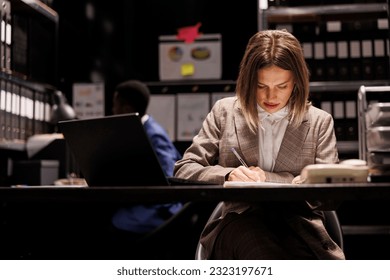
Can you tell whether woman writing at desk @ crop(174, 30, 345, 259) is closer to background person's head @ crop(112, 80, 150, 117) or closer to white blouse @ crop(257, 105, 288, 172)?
white blouse @ crop(257, 105, 288, 172)

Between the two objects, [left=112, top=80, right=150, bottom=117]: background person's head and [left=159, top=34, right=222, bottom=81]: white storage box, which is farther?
[left=159, top=34, right=222, bottom=81]: white storage box

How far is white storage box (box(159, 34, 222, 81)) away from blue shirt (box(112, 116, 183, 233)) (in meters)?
1.10

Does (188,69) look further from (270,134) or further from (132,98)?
(270,134)

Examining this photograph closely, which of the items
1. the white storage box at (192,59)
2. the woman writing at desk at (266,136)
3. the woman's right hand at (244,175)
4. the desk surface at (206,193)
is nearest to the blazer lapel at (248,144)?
the woman writing at desk at (266,136)

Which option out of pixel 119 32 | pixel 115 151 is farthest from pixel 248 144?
pixel 119 32

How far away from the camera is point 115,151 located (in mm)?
1148

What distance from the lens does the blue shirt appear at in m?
2.62

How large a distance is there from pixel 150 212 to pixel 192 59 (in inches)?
55.1

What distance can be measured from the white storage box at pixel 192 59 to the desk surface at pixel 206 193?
2.76 meters

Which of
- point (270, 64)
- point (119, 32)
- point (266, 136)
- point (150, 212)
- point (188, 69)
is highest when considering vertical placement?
point (119, 32)

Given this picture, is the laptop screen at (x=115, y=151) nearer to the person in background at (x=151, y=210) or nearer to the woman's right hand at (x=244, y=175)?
the woman's right hand at (x=244, y=175)

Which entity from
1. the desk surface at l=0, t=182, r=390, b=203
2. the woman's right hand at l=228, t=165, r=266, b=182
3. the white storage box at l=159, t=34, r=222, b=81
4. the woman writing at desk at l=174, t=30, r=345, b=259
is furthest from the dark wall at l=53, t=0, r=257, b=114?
the desk surface at l=0, t=182, r=390, b=203

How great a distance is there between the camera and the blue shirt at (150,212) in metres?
2.62
